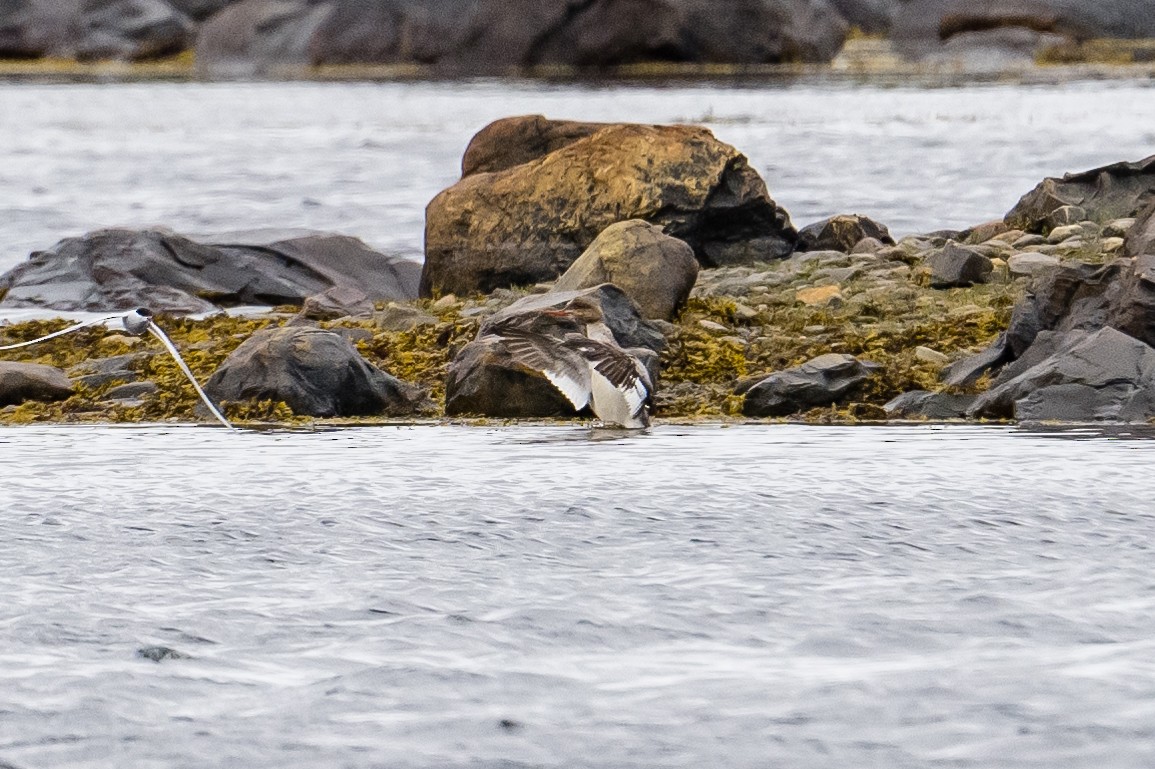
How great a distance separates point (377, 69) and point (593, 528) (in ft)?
147

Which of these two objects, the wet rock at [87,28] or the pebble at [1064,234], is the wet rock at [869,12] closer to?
the wet rock at [87,28]

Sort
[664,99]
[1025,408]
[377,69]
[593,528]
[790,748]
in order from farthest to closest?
[377,69] < [664,99] < [1025,408] < [593,528] < [790,748]

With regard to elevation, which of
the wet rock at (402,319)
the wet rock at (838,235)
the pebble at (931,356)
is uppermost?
the wet rock at (838,235)

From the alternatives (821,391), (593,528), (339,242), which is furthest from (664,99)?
(593,528)

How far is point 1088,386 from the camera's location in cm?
756

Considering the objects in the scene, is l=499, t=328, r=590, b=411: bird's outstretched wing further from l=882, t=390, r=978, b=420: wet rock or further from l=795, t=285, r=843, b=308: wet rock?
l=795, t=285, r=843, b=308: wet rock

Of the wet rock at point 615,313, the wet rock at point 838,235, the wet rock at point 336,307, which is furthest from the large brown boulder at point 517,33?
the wet rock at point 615,313

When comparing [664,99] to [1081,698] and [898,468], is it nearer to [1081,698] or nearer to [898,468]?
[898,468]

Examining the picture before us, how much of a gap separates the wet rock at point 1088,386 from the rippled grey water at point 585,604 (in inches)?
15.3

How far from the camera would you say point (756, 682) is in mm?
4340

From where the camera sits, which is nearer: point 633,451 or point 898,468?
point 898,468

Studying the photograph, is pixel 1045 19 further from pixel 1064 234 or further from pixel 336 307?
pixel 336 307

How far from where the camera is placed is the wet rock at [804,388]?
7941mm

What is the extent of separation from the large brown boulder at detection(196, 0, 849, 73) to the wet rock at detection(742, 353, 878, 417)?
122 ft
